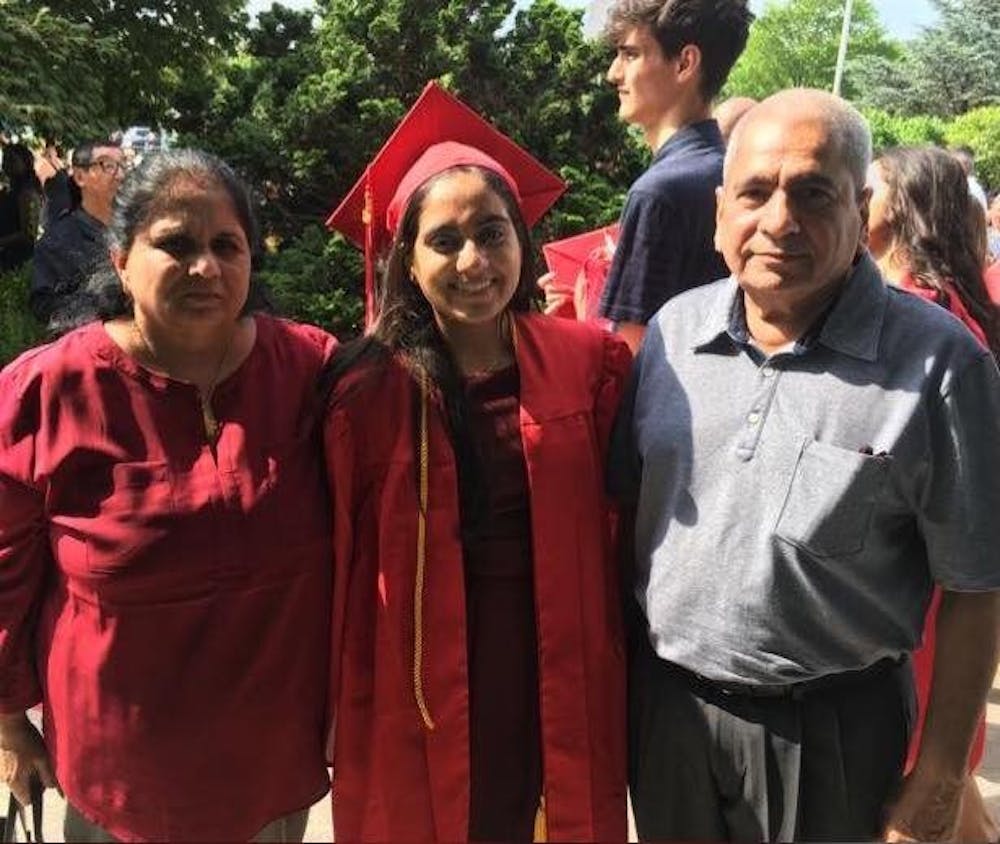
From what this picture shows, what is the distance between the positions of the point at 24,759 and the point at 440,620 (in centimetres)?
86

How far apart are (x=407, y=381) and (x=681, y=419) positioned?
55 cm

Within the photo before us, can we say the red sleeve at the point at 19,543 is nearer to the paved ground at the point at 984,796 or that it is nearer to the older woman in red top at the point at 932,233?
the paved ground at the point at 984,796

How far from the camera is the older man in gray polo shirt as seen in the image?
1.59 m

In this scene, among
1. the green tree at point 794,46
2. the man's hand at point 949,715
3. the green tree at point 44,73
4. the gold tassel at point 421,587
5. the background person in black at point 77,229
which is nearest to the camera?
the man's hand at point 949,715

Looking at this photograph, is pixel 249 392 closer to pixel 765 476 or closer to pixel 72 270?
pixel 765 476

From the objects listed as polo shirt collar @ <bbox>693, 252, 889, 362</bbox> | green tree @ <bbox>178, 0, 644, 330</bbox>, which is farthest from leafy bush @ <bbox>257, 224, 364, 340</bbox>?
polo shirt collar @ <bbox>693, 252, 889, 362</bbox>

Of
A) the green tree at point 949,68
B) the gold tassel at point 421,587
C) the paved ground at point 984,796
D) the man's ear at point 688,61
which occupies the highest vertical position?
the green tree at point 949,68

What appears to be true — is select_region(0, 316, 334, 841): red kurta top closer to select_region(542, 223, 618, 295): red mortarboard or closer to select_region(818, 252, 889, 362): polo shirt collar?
select_region(818, 252, 889, 362): polo shirt collar

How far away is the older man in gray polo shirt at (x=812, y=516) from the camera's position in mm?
1592

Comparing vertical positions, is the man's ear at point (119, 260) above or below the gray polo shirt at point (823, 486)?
above

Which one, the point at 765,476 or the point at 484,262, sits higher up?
the point at 484,262

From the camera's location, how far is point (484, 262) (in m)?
2.00

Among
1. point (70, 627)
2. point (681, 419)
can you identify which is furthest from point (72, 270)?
point (681, 419)

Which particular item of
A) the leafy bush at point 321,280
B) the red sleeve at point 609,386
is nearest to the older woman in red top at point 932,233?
the red sleeve at point 609,386
